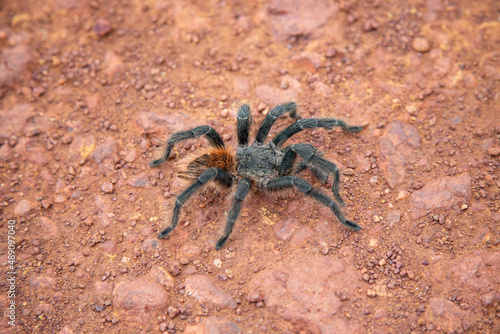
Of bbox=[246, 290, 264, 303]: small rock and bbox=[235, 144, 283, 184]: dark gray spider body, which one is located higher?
bbox=[235, 144, 283, 184]: dark gray spider body

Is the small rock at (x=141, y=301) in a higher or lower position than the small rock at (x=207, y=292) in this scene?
higher

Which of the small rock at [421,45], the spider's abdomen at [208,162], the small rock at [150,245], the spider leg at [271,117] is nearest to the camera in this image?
the small rock at [150,245]

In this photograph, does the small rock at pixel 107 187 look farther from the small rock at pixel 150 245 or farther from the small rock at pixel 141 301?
the small rock at pixel 141 301

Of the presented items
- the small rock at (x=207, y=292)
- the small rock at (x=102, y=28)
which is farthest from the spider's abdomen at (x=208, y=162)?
the small rock at (x=102, y=28)

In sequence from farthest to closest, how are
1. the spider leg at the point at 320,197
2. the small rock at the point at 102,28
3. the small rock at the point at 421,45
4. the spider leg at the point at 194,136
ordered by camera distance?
the small rock at the point at 102,28
the small rock at the point at 421,45
the spider leg at the point at 194,136
the spider leg at the point at 320,197

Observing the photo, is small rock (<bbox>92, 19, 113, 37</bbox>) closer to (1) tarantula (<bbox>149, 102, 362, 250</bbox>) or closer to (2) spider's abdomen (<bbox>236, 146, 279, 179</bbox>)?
(1) tarantula (<bbox>149, 102, 362, 250</bbox>)

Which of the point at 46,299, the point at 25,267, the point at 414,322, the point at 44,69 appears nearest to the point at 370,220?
the point at 414,322

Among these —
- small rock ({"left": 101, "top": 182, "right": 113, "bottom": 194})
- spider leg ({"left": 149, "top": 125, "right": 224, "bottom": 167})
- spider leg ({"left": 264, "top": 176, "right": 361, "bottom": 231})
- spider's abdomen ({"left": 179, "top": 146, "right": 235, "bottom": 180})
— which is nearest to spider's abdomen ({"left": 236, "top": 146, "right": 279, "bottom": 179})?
spider's abdomen ({"left": 179, "top": 146, "right": 235, "bottom": 180})

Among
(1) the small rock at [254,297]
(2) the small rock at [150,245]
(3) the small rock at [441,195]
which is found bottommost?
(1) the small rock at [254,297]
